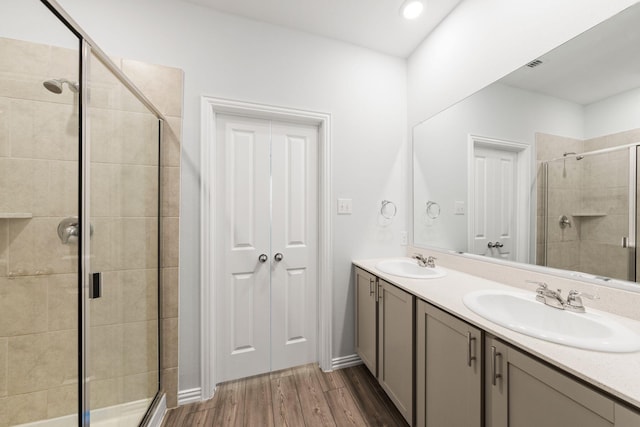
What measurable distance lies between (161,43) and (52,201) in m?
1.19

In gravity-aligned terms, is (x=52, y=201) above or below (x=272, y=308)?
above

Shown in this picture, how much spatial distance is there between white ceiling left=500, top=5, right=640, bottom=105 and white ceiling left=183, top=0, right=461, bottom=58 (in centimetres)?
85

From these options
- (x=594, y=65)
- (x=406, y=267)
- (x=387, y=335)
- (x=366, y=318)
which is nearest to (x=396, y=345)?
(x=387, y=335)

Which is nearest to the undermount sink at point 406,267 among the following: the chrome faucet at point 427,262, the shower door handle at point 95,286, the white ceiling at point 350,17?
the chrome faucet at point 427,262

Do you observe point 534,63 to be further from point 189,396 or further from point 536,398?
point 189,396

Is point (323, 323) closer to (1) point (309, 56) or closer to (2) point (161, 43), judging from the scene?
(1) point (309, 56)

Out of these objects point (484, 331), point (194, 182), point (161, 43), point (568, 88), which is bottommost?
point (484, 331)

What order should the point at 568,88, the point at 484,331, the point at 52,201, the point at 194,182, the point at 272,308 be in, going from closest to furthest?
1. the point at 484,331
2. the point at 52,201
3. the point at 568,88
4. the point at 194,182
5. the point at 272,308

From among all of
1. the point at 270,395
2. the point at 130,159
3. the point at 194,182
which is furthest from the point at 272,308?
the point at 130,159

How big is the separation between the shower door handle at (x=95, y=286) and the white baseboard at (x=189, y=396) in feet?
3.18

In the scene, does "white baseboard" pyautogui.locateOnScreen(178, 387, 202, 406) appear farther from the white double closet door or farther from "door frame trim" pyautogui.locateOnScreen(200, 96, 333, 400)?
the white double closet door

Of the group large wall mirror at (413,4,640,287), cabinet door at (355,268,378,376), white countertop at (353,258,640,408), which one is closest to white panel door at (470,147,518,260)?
large wall mirror at (413,4,640,287)

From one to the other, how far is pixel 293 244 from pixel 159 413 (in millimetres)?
1306

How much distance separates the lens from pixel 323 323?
6.14 feet
